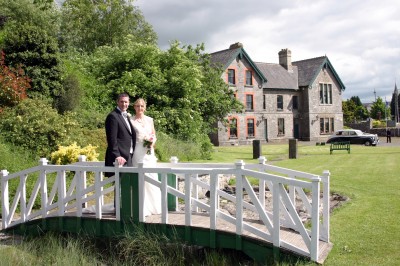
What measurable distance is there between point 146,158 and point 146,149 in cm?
16

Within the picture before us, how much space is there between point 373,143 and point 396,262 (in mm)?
32117

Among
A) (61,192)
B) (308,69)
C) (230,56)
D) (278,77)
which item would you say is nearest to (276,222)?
(61,192)

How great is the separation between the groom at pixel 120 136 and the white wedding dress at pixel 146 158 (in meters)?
0.10

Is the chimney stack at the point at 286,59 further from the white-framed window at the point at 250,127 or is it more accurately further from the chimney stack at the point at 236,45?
the white-framed window at the point at 250,127

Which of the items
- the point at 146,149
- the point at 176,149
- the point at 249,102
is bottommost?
the point at 176,149

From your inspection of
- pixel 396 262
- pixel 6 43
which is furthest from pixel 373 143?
pixel 396 262

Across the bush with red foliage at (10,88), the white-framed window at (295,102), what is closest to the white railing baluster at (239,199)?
the bush with red foliage at (10,88)

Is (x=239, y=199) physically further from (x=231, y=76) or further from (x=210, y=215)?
(x=231, y=76)

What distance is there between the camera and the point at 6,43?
18.6 metres

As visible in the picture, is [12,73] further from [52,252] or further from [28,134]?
[52,252]

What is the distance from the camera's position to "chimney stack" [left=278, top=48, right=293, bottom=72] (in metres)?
47.6

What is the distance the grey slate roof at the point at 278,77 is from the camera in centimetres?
4523

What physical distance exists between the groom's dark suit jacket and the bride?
131 mm

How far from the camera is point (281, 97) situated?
151ft
